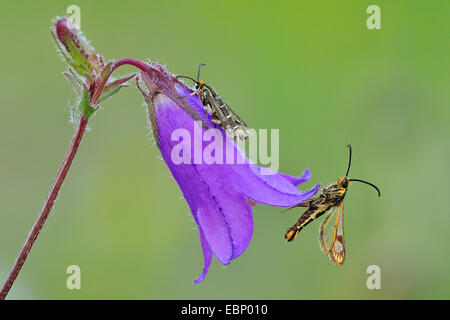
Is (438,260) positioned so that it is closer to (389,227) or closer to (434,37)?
(389,227)

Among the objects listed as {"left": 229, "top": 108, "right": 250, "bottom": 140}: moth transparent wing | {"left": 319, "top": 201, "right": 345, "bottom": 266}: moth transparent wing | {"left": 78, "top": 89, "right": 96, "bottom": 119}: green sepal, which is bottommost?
{"left": 319, "top": 201, "right": 345, "bottom": 266}: moth transparent wing

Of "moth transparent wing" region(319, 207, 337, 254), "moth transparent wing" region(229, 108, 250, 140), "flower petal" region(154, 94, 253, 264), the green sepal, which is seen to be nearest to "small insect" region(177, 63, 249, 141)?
"moth transparent wing" region(229, 108, 250, 140)

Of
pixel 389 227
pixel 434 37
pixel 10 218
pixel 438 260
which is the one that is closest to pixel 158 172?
pixel 10 218

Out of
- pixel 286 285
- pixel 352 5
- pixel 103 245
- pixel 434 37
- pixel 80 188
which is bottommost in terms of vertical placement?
pixel 286 285

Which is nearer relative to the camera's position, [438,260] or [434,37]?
[438,260]

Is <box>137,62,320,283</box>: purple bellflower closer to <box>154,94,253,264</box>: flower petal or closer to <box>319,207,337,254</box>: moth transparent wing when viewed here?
<box>154,94,253,264</box>: flower petal
